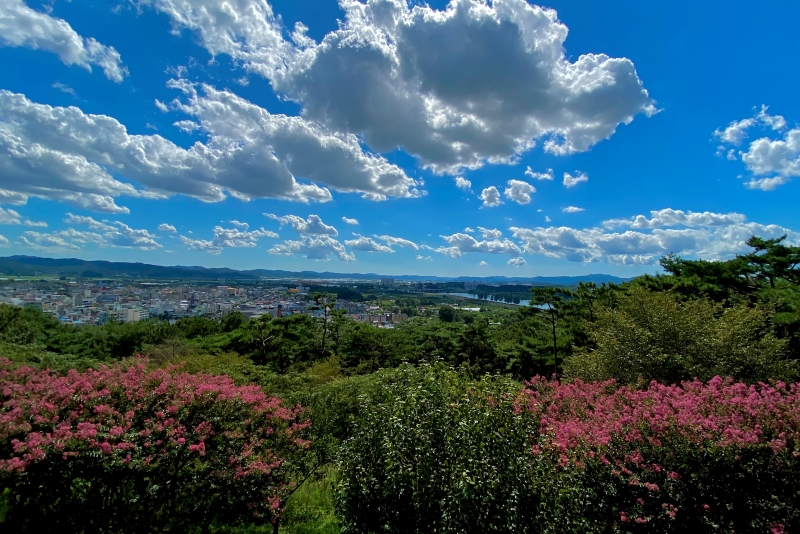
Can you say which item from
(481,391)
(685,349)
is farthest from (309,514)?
(685,349)

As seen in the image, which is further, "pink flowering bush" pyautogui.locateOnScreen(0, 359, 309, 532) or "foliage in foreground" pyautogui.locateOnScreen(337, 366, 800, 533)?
"pink flowering bush" pyautogui.locateOnScreen(0, 359, 309, 532)

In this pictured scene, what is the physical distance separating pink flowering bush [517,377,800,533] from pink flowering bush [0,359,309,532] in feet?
15.2

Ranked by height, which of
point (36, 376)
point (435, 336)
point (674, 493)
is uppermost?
point (36, 376)

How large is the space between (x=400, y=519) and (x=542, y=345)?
74.8 ft

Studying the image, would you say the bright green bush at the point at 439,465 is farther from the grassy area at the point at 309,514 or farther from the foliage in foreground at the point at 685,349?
the foliage in foreground at the point at 685,349

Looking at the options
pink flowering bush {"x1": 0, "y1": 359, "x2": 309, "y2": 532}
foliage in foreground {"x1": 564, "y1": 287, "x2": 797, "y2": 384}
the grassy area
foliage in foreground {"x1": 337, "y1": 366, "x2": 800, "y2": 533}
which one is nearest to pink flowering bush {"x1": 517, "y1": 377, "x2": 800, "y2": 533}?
foliage in foreground {"x1": 337, "y1": 366, "x2": 800, "y2": 533}

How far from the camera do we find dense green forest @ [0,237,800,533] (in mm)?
3955

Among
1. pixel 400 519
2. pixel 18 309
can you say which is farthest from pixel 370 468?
pixel 18 309

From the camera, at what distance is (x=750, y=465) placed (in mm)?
4844

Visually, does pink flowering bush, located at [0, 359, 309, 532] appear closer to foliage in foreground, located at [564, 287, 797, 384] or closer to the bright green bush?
the bright green bush

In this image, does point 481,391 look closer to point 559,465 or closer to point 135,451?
point 559,465

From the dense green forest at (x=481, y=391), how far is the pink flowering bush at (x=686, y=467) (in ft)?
0.14

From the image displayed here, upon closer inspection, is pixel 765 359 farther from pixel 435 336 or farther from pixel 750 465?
pixel 435 336

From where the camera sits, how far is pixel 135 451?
511 cm
